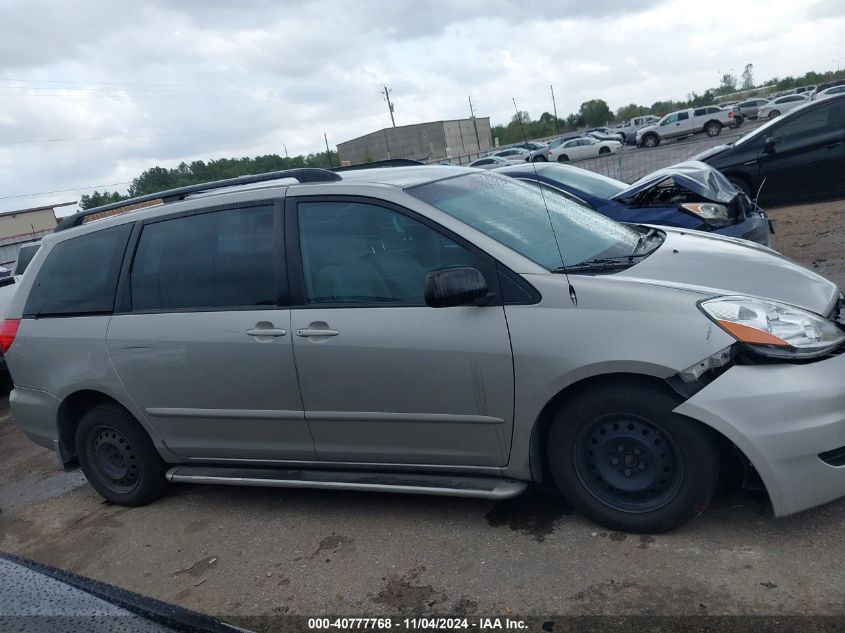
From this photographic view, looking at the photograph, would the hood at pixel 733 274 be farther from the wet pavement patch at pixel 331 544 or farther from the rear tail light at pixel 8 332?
the rear tail light at pixel 8 332

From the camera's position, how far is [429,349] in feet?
11.1

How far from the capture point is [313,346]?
3623 mm

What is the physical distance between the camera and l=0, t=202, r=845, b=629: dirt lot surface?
2.88 m

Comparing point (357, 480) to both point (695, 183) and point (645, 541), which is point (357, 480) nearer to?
point (645, 541)

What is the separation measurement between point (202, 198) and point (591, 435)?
2487 millimetres

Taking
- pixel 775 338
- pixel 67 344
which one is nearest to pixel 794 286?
pixel 775 338

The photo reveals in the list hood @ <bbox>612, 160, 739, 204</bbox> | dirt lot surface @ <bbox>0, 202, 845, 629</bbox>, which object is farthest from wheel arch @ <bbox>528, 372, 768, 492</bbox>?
hood @ <bbox>612, 160, 739, 204</bbox>

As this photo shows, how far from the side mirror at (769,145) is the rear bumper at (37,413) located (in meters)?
9.08

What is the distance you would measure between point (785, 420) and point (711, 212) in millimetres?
4135

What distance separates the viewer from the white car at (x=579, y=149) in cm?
4119

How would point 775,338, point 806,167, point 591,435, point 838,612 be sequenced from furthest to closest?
point 806,167
point 591,435
point 775,338
point 838,612

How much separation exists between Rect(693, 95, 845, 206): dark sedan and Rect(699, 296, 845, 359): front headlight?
694cm

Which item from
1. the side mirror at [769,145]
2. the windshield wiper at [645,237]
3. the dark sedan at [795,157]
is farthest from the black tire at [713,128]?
the windshield wiper at [645,237]

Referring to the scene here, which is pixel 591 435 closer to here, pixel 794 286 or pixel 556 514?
pixel 556 514
